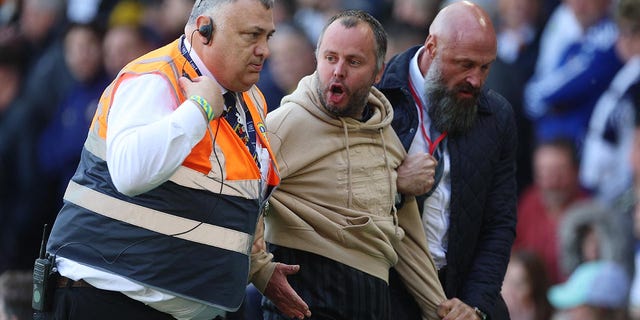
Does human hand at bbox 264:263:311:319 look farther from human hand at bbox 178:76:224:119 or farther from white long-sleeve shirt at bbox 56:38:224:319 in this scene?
human hand at bbox 178:76:224:119

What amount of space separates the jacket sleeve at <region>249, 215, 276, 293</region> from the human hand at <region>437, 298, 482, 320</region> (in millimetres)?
806

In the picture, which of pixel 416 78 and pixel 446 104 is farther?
pixel 416 78

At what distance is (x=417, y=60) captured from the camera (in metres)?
5.51

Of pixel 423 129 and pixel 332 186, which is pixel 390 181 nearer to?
pixel 332 186

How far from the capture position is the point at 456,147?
5.40 meters

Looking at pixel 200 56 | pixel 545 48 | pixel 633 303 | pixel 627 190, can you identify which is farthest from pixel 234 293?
pixel 545 48

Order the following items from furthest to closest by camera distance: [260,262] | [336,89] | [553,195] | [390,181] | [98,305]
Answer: [553,195] < [390,181] < [336,89] < [260,262] < [98,305]

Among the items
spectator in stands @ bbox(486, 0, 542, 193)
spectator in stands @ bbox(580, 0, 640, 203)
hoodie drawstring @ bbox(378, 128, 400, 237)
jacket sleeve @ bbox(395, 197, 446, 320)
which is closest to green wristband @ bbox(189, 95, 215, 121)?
hoodie drawstring @ bbox(378, 128, 400, 237)

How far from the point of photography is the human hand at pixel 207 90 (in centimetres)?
419

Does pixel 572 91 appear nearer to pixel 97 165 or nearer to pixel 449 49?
pixel 449 49

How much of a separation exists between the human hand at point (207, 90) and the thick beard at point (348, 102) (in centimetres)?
76

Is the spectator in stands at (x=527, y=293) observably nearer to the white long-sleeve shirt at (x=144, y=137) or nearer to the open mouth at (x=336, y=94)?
the open mouth at (x=336, y=94)

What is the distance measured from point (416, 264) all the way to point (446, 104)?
647 millimetres

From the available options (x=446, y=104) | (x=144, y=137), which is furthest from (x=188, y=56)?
(x=446, y=104)
